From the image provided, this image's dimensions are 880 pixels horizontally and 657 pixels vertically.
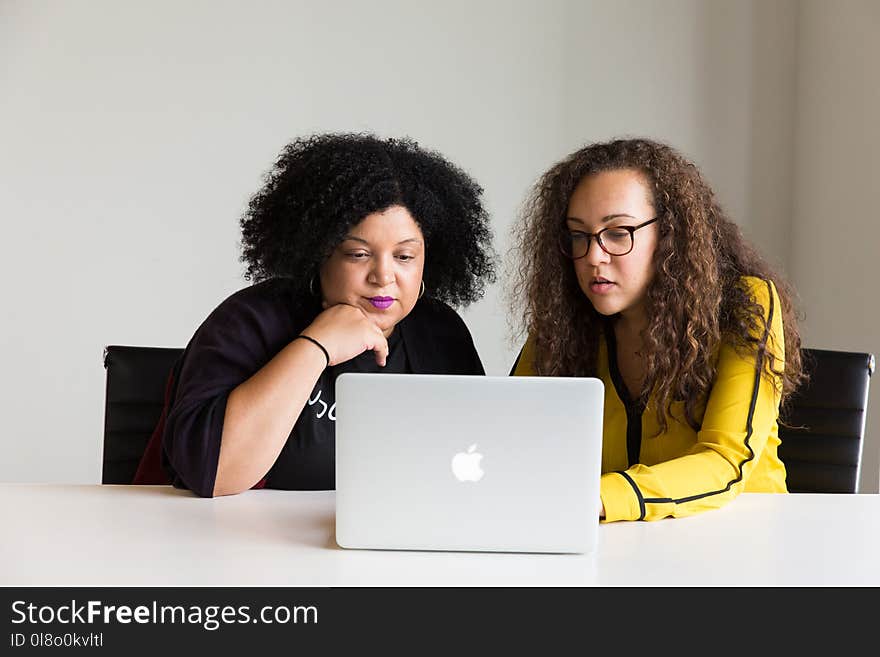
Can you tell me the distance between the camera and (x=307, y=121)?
3309 millimetres

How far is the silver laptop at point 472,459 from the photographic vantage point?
1.13 metres

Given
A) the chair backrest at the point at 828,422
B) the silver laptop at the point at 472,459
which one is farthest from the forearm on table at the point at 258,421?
the chair backrest at the point at 828,422

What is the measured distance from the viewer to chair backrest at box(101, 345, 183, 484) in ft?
6.13

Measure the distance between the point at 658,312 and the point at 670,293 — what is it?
38mm

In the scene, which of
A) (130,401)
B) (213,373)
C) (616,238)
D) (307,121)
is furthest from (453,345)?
(307,121)

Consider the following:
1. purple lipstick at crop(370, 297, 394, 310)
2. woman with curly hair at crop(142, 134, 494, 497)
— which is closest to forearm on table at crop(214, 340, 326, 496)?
woman with curly hair at crop(142, 134, 494, 497)

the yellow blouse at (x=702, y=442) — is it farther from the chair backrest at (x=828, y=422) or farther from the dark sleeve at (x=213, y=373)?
the dark sleeve at (x=213, y=373)

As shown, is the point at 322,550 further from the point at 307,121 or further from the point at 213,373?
the point at 307,121

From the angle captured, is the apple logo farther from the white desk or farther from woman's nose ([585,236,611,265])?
woman's nose ([585,236,611,265])

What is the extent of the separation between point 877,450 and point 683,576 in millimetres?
2002

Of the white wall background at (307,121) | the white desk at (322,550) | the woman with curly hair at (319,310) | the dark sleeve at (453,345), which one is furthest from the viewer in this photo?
the white wall background at (307,121)

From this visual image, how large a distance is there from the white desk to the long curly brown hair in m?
0.28

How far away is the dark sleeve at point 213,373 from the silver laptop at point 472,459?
363 millimetres
